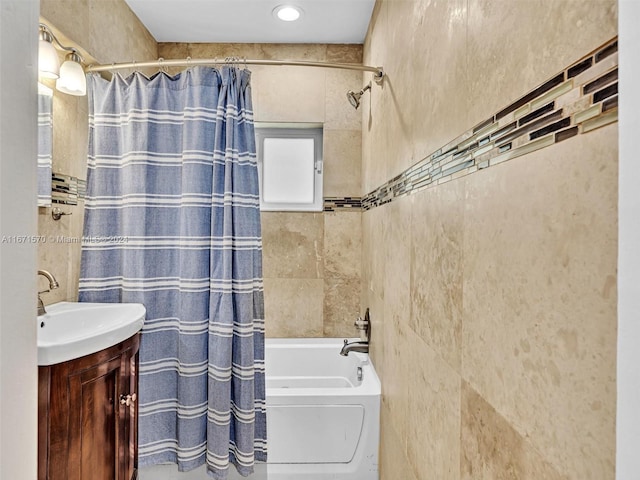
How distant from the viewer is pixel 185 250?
166cm

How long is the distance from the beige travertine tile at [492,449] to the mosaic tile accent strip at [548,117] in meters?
0.49

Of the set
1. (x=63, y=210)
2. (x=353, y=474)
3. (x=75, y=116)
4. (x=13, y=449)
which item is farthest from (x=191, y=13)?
(x=353, y=474)

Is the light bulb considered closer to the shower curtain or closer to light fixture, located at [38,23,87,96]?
light fixture, located at [38,23,87,96]

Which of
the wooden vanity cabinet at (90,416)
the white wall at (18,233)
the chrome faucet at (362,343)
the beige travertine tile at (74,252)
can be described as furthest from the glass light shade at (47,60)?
the chrome faucet at (362,343)

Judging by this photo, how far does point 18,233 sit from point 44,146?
108cm

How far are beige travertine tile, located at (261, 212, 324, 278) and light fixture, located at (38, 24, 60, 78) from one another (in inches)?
56.7

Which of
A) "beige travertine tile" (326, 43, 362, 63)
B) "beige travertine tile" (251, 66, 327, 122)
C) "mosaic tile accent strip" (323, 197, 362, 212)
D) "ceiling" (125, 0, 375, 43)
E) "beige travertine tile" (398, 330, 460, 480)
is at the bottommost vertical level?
"beige travertine tile" (398, 330, 460, 480)

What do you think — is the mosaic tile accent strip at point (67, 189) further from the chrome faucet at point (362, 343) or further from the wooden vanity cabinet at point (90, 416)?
the chrome faucet at point (362, 343)

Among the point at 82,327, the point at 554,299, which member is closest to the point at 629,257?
the point at 554,299

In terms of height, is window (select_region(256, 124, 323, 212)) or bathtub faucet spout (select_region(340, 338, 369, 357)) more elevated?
window (select_region(256, 124, 323, 212))

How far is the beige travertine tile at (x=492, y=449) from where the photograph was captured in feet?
1.94

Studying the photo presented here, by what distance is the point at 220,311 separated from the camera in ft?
5.40

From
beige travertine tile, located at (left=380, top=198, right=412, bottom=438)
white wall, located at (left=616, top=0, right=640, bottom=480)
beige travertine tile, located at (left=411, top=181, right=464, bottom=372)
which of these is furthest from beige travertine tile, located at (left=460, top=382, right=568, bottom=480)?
beige travertine tile, located at (left=380, top=198, right=412, bottom=438)

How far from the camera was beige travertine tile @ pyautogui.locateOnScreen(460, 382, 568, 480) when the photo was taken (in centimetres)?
59
